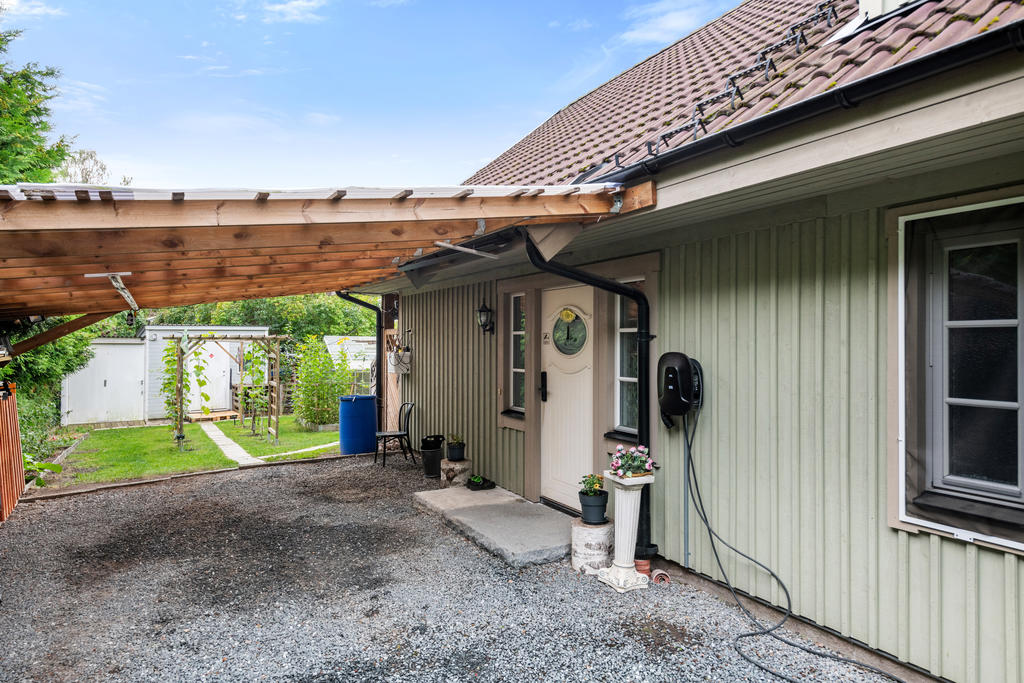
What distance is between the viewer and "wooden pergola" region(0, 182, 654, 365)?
208cm

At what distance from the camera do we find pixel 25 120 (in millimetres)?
7430

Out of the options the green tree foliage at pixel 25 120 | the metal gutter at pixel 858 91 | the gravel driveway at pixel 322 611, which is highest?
the green tree foliage at pixel 25 120

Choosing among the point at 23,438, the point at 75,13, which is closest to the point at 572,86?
the point at 75,13

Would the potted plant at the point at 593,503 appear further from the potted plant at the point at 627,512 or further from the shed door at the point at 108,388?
the shed door at the point at 108,388

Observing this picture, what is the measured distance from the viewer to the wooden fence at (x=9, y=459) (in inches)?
200

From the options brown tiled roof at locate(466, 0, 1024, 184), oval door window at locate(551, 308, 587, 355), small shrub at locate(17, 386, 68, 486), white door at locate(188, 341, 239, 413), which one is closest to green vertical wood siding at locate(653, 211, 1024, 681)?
brown tiled roof at locate(466, 0, 1024, 184)

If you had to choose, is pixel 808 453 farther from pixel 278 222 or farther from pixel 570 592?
pixel 278 222

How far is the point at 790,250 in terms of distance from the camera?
3.03 m

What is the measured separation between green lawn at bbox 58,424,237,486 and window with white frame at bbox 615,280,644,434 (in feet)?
18.1

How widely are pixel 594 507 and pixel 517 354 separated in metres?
2.17

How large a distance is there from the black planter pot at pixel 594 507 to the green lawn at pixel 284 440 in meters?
5.58

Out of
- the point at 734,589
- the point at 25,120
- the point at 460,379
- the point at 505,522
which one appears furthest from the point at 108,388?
the point at 734,589

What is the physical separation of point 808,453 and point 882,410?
45cm

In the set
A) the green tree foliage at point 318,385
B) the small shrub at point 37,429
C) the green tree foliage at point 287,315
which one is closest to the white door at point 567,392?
the small shrub at point 37,429
